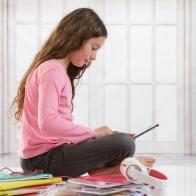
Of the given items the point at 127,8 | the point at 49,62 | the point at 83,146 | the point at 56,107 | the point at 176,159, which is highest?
the point at 127,8

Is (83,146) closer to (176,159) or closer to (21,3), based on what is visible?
(176,159)

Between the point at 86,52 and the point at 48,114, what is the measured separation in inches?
15.4

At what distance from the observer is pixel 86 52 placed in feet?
7.68

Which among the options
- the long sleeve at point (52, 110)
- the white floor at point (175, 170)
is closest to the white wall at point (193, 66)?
the white floor at point (175, 170)

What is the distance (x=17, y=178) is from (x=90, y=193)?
1.22 feet

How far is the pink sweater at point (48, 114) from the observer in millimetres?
2142

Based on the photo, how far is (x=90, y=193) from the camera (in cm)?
153

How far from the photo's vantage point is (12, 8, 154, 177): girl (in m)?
2.20

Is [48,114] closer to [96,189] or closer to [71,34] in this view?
[71,34]

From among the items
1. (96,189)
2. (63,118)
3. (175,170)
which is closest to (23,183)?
(96,189)

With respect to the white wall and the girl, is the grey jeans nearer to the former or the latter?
the girl

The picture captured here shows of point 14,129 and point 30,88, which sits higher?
A: point 30,88

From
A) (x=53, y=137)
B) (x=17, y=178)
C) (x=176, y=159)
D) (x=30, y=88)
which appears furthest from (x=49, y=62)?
(x=176, y=159)

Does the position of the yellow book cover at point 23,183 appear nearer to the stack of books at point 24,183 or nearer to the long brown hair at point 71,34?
the stack of books at point 24,183
